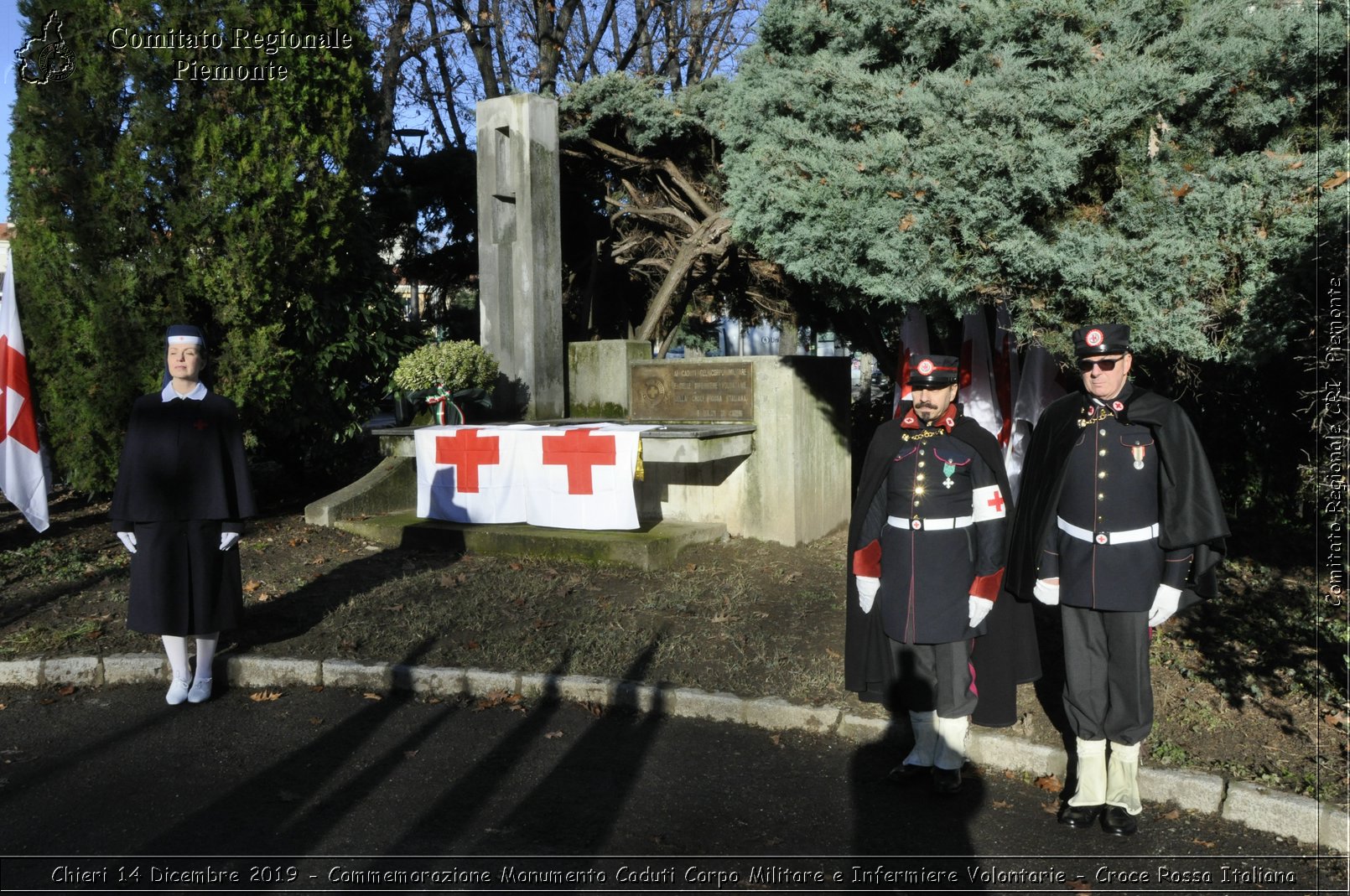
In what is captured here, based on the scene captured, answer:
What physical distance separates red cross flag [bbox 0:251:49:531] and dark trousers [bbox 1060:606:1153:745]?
693 centimetres

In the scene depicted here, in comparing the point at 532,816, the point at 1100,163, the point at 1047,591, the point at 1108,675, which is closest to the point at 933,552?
the point at 1047,591

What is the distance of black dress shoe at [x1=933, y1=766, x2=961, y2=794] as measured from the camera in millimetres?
4562

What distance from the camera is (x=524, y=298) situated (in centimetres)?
1143

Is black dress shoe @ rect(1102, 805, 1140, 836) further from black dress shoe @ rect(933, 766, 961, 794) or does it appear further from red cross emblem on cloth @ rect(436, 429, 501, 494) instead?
red cross emblem on cloth @ rect(436, 429, 501, 494)

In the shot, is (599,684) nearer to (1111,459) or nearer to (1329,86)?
(1111,459)

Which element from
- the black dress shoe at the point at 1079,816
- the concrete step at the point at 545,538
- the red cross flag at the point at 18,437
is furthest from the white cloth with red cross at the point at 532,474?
the black dress shoe at the point at 1079,816

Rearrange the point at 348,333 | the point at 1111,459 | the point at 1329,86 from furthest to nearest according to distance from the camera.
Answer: the point at 348,333
the point at 1329,86
the point at 1111,459

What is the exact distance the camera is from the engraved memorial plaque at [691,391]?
947 centimetres

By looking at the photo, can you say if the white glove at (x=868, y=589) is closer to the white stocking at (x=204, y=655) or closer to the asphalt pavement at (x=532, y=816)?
the asphalt pavement at (x=532, y=816)

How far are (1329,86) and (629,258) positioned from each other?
10141 mm

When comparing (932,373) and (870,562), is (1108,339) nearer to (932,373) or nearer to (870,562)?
(932,373)

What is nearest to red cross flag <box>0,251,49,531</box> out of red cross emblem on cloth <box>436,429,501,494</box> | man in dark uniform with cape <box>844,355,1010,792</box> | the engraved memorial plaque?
red cross emblem on cloth <box>436,429,501,494</box>

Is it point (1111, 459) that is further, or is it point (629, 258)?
point (629, 258)

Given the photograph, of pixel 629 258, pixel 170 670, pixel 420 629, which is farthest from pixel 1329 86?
pixel 629 258
